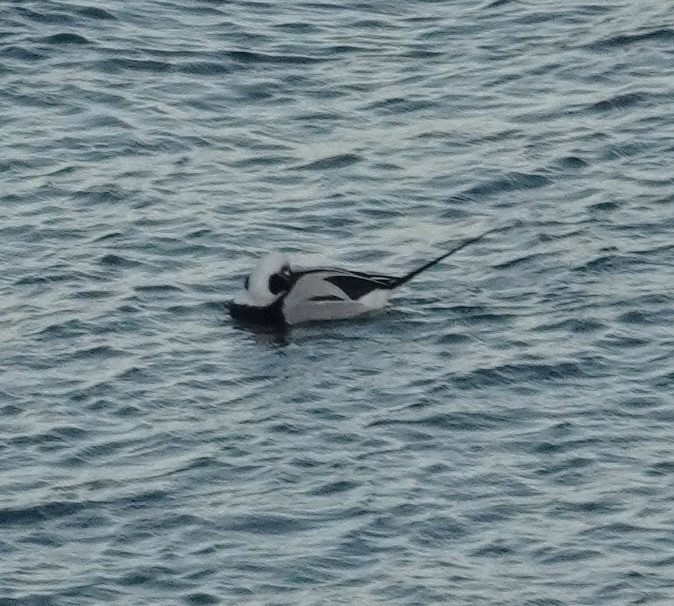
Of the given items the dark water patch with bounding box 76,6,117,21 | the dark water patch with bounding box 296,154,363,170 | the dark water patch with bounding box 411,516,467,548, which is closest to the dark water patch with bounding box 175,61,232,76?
the dark water patch with bounding box 76,6,117,21

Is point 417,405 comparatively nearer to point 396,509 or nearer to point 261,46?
point 396,509

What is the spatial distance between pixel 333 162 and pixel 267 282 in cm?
348

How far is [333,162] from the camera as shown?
26078mm

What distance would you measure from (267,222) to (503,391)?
4.45m

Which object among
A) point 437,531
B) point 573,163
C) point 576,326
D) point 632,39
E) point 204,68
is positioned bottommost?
point 437,531

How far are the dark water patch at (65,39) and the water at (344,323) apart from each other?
0.21 ft

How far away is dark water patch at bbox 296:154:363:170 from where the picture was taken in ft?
85.1

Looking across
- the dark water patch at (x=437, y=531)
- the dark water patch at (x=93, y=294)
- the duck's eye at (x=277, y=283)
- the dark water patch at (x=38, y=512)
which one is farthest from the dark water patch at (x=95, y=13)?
the dark water patch at (x=437, y=531)

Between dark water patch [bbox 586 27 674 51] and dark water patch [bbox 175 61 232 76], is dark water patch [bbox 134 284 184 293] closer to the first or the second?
dark water patch [bbox 175 61 232 76]

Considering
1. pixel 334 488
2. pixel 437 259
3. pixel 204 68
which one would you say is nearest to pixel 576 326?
pixel 437 259

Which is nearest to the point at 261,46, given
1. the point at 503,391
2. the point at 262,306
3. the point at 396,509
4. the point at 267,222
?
the point at 267,222

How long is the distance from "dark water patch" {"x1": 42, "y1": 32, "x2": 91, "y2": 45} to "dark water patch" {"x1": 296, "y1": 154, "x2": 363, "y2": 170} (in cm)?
437

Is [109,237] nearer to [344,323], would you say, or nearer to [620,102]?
[344,323]

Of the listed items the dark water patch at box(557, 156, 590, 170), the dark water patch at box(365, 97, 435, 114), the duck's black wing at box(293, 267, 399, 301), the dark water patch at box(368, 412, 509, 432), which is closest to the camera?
the dark water patch at box(368, 412, 509, 432)
